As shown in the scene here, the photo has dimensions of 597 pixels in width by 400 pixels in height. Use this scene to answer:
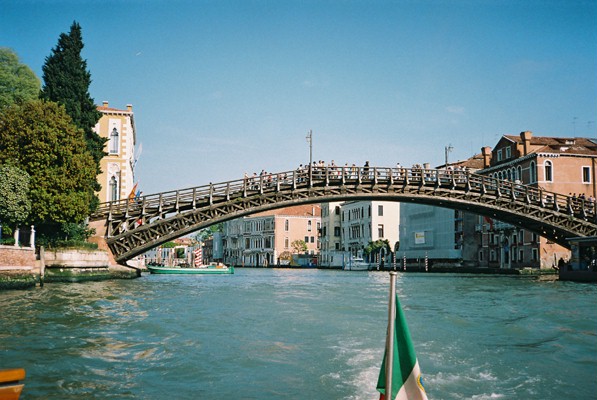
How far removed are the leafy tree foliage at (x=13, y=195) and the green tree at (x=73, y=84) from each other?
6067 millimetres

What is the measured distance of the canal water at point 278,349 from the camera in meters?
5.82

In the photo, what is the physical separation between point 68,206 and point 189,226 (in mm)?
6117

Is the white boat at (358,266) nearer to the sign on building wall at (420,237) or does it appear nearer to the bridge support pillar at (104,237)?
the sign on building wall at (420,237)

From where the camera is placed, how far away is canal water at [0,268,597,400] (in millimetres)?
5820

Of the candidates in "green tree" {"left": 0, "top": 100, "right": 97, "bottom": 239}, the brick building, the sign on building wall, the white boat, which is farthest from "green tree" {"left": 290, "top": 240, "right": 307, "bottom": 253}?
"green tree" {"left": 0, "top": 100, "right": 97, "bottom": 239}

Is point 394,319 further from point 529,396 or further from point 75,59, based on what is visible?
point 75,59

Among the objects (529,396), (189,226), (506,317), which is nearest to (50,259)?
(189,226)

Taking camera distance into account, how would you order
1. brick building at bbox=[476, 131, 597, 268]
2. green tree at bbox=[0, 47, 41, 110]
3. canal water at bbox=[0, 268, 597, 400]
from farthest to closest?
brick building at bbox=[476, 131, 597, 268] → green tree at bbox=[0, 47, 41, 110] → canal water at bbox=[0, 268, 597, 400]

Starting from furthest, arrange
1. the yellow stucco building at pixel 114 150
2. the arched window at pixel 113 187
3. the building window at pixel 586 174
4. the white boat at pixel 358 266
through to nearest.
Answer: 1. the white boat at pixel 358 266
2. the building window at pixel 586 174
3. the arched window at pixel 113 187
4. the yellow stucco building at pixel 114 150

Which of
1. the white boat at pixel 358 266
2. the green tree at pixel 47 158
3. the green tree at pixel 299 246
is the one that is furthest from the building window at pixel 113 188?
the green tree at pixel 299 246

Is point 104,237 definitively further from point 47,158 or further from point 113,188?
point 113,188

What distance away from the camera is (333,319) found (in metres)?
11.3

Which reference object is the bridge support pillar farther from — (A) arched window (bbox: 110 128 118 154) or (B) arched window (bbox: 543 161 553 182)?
(B) arched window (bbox: 543 161 553 182)

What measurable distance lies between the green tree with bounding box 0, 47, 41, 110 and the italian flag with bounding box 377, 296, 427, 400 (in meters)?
30.5
